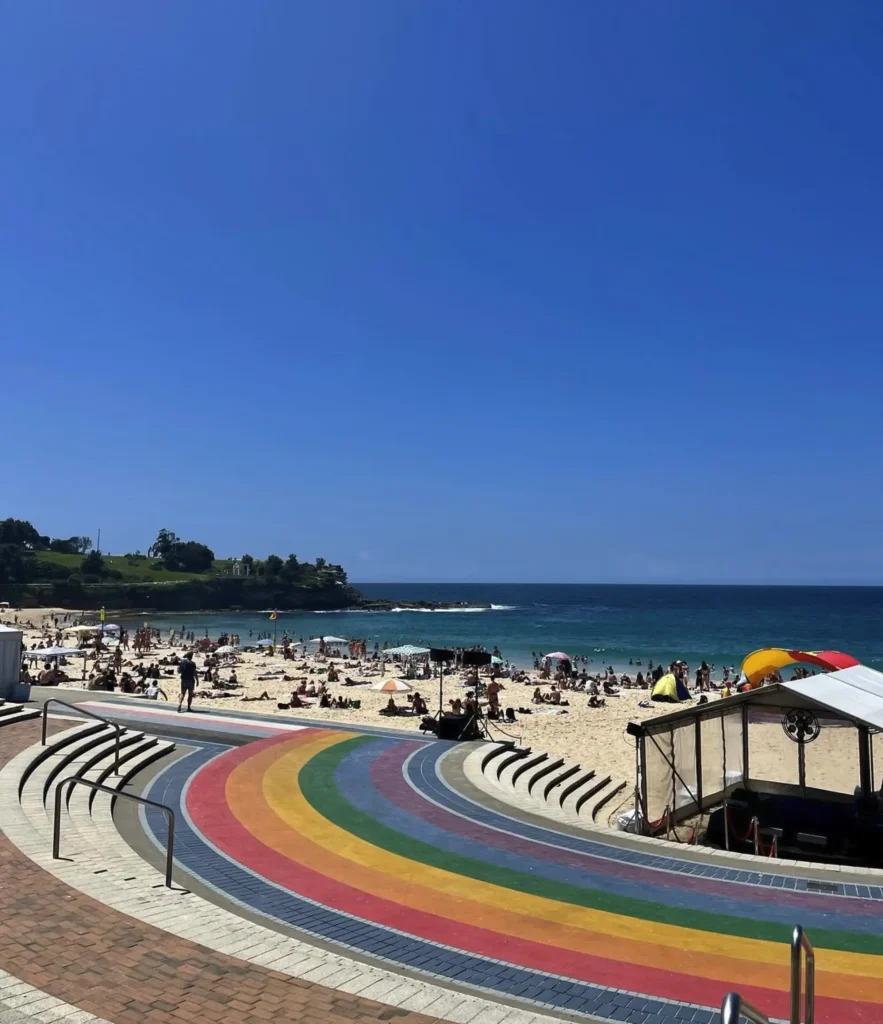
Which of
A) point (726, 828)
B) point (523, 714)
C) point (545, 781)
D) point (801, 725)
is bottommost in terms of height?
point (523, 714)

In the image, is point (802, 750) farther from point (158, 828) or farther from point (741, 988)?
point (158, 828)

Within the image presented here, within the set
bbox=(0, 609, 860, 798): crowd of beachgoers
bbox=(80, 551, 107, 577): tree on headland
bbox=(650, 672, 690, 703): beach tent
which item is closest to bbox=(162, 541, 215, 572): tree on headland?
bbox=(80, 551, 107, 577): tree on headland

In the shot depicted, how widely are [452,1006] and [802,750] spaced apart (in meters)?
9.46

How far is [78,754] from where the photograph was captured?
502 inches

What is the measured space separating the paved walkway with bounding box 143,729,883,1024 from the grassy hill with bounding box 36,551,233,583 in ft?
433

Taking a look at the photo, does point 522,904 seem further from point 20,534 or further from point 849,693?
point 20,534

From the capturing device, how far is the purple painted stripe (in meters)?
7.74

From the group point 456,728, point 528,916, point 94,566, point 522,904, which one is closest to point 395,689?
point 456,728

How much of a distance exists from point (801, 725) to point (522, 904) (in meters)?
6.94

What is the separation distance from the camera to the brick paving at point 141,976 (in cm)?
496

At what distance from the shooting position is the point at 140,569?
151125 millimetres

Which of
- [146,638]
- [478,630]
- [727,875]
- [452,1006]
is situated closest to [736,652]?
[478,630]

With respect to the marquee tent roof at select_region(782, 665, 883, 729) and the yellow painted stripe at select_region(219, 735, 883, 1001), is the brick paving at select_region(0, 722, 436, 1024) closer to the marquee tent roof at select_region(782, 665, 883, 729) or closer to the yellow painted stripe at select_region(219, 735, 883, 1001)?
the yellow painted stripe at select_region(219, 735, 883, 1001)

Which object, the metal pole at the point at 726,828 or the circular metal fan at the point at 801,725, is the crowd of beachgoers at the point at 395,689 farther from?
the metal pole at the point at 726,828
